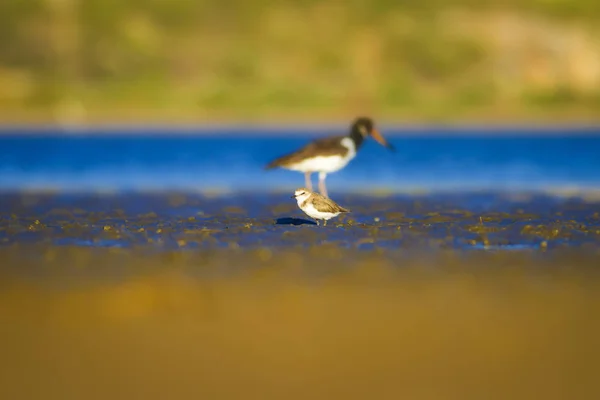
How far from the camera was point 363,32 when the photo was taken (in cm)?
15738

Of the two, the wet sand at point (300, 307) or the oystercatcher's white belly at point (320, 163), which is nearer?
the wet sand at point (300, 307)

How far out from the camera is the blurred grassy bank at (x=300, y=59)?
447 feet

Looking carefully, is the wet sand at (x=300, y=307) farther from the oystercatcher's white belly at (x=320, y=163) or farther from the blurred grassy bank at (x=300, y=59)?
the blurred grassy bank at (x=300, y=59)

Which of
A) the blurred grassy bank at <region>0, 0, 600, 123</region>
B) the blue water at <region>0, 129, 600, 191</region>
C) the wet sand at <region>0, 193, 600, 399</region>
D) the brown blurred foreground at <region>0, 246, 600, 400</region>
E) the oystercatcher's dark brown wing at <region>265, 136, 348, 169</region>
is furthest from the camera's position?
the blurred grassy bank at <region>0, 0, 600, 123</region>

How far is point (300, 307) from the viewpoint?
34.4 feet

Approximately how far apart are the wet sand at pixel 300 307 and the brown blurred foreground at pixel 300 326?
2 centimetres

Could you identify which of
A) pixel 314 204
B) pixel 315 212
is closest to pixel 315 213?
pixel 315 212

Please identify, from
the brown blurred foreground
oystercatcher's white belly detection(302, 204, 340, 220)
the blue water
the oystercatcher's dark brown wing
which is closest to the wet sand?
the brown blurred foreground

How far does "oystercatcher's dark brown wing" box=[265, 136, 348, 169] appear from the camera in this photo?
19.8 meters

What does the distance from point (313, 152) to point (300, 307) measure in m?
9.46

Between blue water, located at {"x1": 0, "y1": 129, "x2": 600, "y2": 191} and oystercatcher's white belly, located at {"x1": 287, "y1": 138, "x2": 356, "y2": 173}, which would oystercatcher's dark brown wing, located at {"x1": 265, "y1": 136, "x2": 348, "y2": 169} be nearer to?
oystercatcher's white belly, located at {"x1": 287, "y1": 138, "x2": 356, "y2": 173}

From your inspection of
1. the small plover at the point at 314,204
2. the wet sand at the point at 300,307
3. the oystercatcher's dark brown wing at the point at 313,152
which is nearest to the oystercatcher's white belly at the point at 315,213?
the small plover at the point at 314,204

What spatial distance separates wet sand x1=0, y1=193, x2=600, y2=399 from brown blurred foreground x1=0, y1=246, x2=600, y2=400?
2 centimetres

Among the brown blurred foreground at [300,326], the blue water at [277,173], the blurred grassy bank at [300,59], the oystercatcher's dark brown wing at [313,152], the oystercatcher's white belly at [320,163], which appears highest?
the blurred grassy bank at [300,59]
